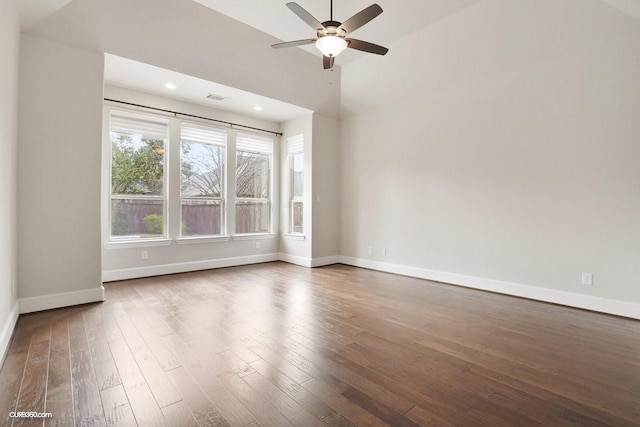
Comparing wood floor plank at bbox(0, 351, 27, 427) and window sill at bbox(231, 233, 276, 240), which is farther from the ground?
window sill at bbox(231, 233, 276, 240)

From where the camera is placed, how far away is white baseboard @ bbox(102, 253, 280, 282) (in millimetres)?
4414

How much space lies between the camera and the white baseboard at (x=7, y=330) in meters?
2.17

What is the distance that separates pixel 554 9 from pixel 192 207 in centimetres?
554

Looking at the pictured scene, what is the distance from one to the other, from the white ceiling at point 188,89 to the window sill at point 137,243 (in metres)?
2.31

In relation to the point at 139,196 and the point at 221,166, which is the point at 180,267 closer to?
the point at 139,196

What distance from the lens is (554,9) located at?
10.4 feet

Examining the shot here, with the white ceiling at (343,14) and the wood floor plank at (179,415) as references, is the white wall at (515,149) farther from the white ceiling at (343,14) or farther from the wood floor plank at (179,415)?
the wood floor plank at (179,415)

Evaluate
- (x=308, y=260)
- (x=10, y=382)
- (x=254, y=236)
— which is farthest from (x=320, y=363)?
(x=254, y=236)

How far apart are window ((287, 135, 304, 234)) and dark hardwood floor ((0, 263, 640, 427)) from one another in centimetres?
265

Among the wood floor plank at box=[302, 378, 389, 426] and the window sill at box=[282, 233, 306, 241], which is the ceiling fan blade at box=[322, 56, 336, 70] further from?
the window sill at box=[282, 233, 306, 241]

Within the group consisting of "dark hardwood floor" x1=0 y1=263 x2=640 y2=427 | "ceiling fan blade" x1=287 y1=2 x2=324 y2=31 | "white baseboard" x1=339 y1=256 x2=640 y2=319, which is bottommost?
"dark hardwood floor" x1=0 y1=263 x2=640 y2=427

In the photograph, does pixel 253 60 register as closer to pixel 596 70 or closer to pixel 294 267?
pixel 294 267

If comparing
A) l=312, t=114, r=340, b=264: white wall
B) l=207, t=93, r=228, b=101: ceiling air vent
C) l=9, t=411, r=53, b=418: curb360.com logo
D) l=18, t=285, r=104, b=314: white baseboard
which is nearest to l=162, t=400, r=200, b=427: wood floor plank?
l=9, t=411, r=53, b=418: curb360.com logo

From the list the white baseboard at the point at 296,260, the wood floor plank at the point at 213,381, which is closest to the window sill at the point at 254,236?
the white baseboard at the point at 296,260
